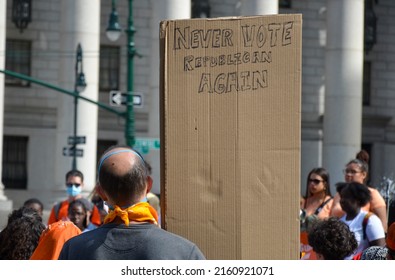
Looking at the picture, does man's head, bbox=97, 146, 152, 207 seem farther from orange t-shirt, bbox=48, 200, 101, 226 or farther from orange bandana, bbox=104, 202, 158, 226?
orange t-shirt, bbox=48, 200, 101, 226

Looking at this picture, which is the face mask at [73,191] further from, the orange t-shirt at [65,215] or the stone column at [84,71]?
the stone column at [84,71]

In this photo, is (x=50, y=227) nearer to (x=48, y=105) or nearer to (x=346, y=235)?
(x=346, y=235)

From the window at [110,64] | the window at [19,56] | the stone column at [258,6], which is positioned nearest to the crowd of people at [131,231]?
the stone column at [258,6]

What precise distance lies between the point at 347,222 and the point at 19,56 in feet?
106

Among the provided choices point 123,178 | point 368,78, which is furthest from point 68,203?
point 368,78

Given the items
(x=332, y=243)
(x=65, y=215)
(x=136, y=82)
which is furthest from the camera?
(x=136, y=82)

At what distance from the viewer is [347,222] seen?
10.1 metres

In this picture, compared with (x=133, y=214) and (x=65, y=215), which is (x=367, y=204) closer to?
(x=65, y=215)

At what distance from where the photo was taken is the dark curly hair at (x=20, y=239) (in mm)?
6961

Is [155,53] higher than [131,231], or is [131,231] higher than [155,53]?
[155,53]

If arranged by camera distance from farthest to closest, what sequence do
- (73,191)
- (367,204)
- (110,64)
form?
(110,64) → (73,191) → (367,204)

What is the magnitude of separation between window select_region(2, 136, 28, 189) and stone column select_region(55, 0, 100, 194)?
4.61 metres

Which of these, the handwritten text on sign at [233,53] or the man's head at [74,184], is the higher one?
the handwritten text on sign at [233,53]

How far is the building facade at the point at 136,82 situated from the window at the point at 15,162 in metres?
0.03
